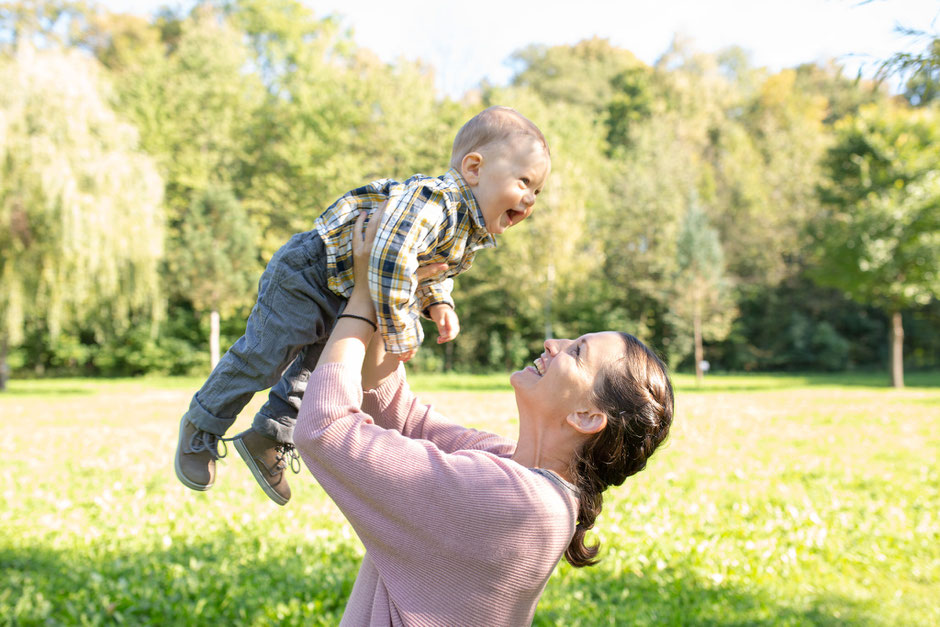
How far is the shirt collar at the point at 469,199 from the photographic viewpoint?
2111 mm

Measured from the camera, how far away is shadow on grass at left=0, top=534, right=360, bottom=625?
434 cm

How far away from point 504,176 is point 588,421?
2.46 ft

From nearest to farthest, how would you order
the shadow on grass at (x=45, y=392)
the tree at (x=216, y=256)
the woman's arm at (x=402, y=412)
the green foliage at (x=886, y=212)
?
the woman's arm at (x=402, y=412) → the shadow on grass at (x=45, y=392) → the green foliage at (x=886, y=212) → the tree at (x=216, y=256)

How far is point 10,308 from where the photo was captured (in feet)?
57.8

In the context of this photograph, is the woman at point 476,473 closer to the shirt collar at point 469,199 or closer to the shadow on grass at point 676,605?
the shirt collar at point 469,199

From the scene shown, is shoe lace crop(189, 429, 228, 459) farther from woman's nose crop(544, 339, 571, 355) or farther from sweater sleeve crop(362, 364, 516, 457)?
woman's nose crop(544, 339, 571, 355)

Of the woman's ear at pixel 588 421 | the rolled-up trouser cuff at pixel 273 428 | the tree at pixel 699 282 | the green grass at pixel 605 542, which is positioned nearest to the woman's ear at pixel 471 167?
the woman's ear at pixel 588 421

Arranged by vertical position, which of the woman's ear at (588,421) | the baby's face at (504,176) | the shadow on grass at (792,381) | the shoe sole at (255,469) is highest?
the baby's face at (504,176)

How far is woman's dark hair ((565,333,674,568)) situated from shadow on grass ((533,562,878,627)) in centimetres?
276

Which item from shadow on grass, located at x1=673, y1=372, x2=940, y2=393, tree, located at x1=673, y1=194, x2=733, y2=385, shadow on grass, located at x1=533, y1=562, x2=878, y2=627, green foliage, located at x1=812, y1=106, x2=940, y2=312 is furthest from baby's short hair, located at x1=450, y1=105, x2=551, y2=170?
tree, located at x1=673, y1=194, x2=733, y2=385

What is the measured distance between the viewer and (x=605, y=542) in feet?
18.8

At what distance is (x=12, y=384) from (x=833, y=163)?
95.5ft

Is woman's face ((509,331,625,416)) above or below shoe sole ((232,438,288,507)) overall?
above

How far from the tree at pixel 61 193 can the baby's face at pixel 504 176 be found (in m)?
18.1
